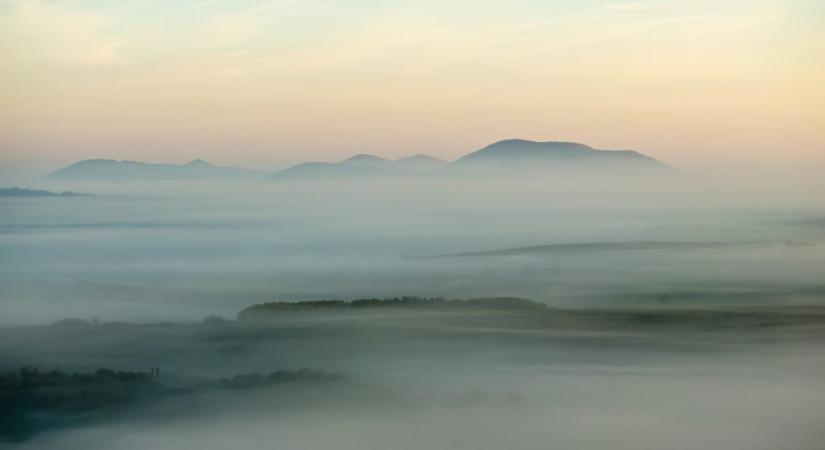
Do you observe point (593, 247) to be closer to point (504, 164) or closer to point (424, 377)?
point (504, 164)

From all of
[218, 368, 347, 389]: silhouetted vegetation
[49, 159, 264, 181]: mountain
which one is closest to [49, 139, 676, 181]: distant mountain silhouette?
[49, 159, 264, 181]: mountain

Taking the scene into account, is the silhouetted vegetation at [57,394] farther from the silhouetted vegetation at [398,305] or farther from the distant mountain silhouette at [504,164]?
the distant mountain silhouette at [504,164]

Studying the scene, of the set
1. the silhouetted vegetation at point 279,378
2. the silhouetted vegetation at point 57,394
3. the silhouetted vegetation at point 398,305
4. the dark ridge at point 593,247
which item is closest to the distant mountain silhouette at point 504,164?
the dark ridge at point 593,247

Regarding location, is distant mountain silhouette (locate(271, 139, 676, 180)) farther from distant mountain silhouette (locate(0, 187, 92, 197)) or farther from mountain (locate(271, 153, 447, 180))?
distant mountain silhouette (locate(0, 187, 92, 197))

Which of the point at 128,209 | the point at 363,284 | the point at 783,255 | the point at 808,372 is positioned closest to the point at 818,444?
the point at 808,372

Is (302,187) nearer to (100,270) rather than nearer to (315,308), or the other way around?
(315,308)

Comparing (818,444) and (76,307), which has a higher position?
(76,307)

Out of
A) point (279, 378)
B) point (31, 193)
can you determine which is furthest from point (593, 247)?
point (31, 193)

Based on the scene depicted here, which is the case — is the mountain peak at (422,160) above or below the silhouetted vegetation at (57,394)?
above
